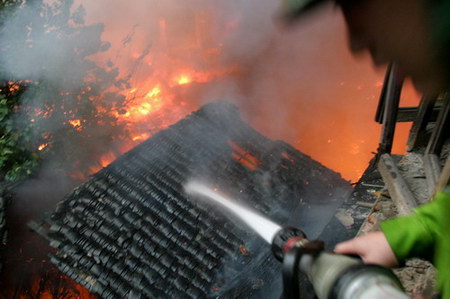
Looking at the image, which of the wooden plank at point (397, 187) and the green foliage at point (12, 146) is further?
the green foliage at point (12, 146)

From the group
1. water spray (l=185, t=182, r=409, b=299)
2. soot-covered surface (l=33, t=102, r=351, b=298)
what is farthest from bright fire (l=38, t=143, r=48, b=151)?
water spray (l=185, t=182, r=409, b=299)

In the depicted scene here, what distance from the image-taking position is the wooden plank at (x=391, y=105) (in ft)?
15.0

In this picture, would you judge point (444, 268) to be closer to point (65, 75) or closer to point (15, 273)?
point (15, 273)

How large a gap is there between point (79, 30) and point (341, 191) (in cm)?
916

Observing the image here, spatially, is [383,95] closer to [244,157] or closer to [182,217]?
[244,157]

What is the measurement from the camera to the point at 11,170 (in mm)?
7605

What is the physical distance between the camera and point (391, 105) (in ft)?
15.9

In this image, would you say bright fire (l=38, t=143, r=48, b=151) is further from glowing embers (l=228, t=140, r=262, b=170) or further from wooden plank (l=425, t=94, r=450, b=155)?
wooden plank (l=425, t=94, r=450, b=155)

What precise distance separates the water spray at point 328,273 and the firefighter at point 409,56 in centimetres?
45

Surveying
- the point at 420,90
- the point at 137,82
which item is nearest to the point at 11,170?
the point at 420,90

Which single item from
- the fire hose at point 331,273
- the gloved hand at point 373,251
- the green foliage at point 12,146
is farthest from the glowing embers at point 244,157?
the fire hose at point 331,273

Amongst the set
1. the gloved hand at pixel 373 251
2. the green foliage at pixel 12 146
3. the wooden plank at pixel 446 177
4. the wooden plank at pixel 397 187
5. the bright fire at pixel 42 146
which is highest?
the wooden plank at pixel 446 177

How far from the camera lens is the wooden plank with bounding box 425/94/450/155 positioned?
157 inches

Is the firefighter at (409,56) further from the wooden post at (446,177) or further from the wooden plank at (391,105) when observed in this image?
the wooden plank at (391,105)
